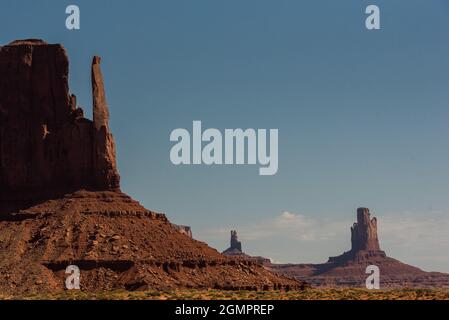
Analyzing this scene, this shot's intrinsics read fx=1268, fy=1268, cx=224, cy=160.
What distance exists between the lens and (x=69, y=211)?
476 ft

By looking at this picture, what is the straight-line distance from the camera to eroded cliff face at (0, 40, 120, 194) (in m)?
152

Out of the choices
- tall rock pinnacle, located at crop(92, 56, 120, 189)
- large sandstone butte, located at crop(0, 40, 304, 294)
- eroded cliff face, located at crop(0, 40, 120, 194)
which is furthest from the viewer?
eroded cliff face, located at crop(0, 40, 120, 194)

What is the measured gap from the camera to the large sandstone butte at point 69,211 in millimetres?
133875

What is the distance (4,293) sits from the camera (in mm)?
124375

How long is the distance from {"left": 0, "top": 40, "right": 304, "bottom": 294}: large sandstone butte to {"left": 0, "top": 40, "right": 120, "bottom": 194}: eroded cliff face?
122mm

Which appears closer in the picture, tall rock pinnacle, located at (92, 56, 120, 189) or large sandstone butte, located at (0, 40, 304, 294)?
large sandstone butte, located at (0, 40, 304, 294)

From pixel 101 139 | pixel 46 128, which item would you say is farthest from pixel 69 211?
pixel 46 128

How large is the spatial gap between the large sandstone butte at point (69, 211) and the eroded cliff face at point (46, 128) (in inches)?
4.8

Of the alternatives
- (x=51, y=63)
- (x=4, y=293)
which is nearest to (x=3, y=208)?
(x=51, y=63)

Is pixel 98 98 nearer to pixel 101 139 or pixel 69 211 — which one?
pixel 101 139
